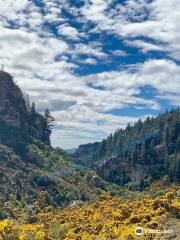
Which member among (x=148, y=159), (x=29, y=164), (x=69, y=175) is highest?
(x=148, y=159)

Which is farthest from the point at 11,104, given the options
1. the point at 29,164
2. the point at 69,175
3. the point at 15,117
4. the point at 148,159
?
the point at 148,159

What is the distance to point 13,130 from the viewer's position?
555 feet

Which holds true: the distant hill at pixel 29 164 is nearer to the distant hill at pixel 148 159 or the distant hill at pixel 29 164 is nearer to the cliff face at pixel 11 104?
the cliff face at pixel 11 104

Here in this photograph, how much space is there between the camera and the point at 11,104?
586 feet

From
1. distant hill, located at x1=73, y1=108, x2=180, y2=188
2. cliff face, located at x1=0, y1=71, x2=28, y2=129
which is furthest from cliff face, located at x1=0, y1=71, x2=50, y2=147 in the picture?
distant hill, located at x1=73, y1=108, x2=180, y2=188

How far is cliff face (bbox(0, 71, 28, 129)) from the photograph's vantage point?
17361cm

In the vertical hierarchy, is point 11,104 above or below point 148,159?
above

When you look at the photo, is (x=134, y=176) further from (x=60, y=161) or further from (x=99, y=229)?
(x=99, y=229)

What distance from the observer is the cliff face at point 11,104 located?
173613 millimetres

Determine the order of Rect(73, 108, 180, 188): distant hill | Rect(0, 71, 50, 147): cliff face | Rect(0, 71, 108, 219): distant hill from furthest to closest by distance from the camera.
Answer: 1. Rect(0, 71, 50, 147): cliff face
2. Rect(73, 108, 180, 188): distant hill
3. Rect(0, 71, 108, 219): distant hill

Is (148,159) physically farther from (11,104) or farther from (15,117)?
(11,104)

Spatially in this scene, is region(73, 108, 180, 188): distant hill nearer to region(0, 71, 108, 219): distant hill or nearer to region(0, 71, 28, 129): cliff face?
region(0, 71, 108, 219): distant hill

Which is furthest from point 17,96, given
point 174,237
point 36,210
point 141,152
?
point 174,237

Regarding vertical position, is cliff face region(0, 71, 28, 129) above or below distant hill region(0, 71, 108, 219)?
above
